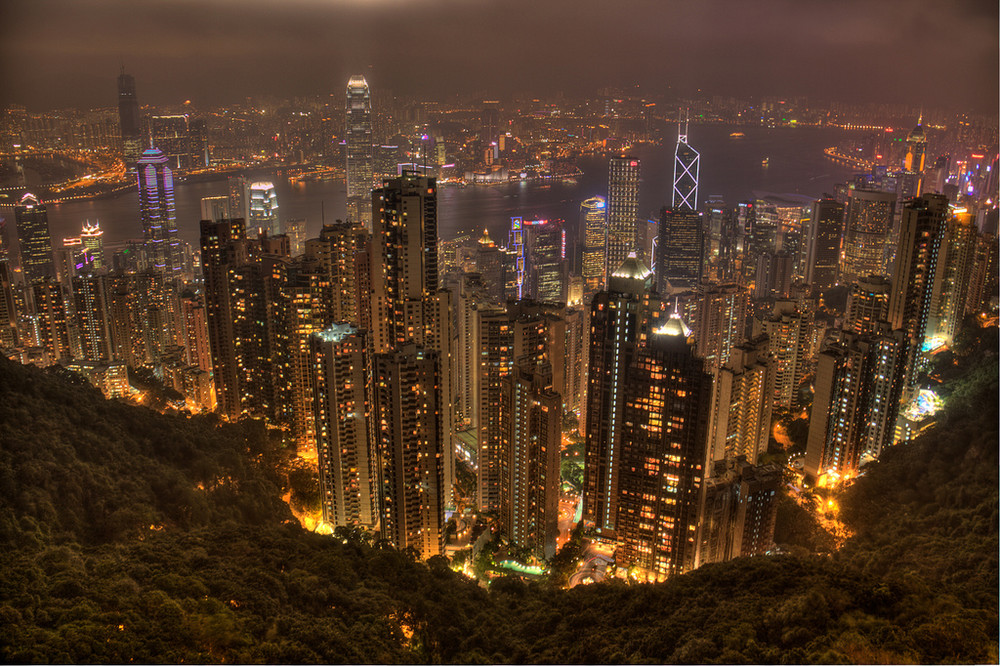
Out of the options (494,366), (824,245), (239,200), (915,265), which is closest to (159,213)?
(239,200)

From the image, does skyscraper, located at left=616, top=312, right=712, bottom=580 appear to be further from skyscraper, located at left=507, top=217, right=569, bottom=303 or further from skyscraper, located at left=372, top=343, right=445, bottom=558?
skyscraper, located at left=507, top=217, right=569, bottom=303

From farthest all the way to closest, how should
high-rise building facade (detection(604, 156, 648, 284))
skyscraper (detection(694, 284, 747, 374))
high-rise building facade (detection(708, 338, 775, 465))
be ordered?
high-rise building facade (detection(604, 156, 648, 284)) < skyscraper (detection(694, 284, 747, 374)) < high-rise building facade (detection(708, 338, 775, 465))

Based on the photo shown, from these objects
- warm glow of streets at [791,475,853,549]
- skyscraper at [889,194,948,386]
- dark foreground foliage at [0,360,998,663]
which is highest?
skyscraper at [889,194,948,386]

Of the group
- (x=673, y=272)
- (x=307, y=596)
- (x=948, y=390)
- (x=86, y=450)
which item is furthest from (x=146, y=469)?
(x=673, y=272)

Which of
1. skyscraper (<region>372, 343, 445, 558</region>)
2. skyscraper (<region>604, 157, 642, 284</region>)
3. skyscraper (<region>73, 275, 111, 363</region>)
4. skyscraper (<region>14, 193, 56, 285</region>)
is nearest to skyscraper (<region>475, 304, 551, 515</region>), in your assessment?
skyscraper (<region>372, 343, 445, 558</region>)

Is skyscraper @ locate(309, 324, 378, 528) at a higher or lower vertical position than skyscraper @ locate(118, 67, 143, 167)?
lower

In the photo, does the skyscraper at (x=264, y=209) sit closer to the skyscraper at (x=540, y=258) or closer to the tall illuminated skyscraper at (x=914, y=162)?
the skyscraper at (x=540, y=258)

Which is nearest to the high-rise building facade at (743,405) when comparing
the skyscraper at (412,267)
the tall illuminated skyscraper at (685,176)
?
the skyscraper at (412,267)
